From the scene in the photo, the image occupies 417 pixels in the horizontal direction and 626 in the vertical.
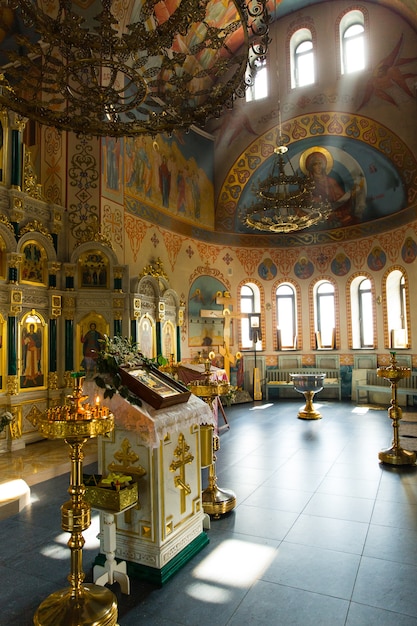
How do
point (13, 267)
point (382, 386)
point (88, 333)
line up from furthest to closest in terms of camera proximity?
point (382, 386)
point (88, 333)
point (13, 267)

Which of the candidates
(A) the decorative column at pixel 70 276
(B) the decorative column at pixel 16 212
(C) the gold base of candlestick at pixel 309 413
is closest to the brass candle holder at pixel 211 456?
(A) the decorative column at pixel 70 276

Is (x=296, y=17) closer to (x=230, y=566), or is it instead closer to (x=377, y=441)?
(x=377, y=441)

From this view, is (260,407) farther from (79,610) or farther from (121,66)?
Answer: (121,66)

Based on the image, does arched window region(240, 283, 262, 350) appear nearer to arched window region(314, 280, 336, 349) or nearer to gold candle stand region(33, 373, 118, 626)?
arched window region(314, 280, 336, 349)

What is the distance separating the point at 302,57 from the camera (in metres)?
15.6

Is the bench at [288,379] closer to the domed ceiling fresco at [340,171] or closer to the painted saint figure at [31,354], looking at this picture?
the domed ceiling fresco at [340,171]

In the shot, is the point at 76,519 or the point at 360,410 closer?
the point at 76,519

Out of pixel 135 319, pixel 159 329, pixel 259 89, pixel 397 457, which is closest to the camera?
pixel 397 457

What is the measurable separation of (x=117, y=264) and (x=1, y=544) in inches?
268

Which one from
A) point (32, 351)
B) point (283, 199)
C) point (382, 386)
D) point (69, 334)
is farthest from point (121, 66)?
point (382, 386)

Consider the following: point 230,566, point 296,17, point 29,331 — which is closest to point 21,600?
point 230,566

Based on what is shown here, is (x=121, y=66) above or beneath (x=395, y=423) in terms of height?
above

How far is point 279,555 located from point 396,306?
12331mm

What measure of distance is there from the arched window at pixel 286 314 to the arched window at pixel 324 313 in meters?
0.89
